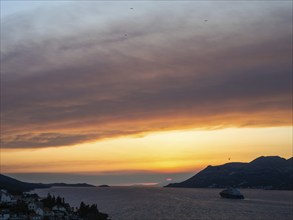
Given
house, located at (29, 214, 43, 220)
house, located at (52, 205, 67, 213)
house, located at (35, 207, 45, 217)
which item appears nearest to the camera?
house, located at (29, 214, 43, 220)

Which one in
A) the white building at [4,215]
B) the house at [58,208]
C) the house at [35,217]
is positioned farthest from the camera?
the house at [58,208]

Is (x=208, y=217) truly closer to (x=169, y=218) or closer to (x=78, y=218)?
(x=169, y=218)

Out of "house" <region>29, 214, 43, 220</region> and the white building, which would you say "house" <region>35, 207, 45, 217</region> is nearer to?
"house" <region>29, 214, 43, 220</region>

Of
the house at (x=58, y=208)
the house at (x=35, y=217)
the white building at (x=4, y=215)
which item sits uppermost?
the house at (x=58, y=208)

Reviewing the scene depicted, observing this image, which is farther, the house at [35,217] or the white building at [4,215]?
the house at [35,217]

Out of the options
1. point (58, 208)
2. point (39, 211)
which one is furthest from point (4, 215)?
point (58, 208)

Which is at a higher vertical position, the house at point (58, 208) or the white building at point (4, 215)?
the house at point (58, 208)

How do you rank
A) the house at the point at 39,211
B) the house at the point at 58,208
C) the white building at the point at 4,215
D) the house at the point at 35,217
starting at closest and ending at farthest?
the white building at the point at 4,215 → the house at the point at 35,217 → the house at the point at 39,211 → the house at the point at 58,208

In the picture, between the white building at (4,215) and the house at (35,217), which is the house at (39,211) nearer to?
the house at (35,217)

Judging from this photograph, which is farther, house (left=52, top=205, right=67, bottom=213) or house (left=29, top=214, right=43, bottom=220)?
house (left=52, top=205, right=67, bottom=213)

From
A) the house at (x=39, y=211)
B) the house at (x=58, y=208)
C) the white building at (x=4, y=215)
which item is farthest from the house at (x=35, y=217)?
the house at (x=58, y=208)

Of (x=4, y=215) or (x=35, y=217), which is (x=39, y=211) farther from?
(x=4, y=215)

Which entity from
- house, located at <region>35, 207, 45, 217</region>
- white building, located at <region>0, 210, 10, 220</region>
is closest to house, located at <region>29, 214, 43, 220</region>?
white building, located at <region>0, 210, 10, 220</region>

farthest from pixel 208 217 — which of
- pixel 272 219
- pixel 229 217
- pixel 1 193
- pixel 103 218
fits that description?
pixel 1 193
